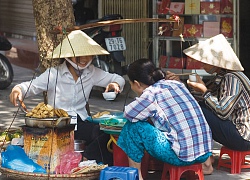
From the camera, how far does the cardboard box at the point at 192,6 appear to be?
9.03m

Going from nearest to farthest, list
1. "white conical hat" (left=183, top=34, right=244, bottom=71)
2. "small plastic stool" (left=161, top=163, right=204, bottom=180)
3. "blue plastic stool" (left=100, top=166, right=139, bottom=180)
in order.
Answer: "blue plastic stool" (left=100, top=166, right=139, bottom=180)
"small plastic stool" (left=161, top=163, right=204, bottom=180)
"white conical hat" (left=183, top=34, right=244, bottom=71)

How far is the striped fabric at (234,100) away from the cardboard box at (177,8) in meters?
3.49

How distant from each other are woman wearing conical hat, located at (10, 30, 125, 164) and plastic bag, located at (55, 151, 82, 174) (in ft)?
0.88

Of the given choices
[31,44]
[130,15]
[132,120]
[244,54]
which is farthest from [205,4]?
[31,44]

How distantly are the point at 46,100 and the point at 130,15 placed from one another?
4266 mm

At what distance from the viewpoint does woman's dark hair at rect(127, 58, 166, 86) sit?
209 inches

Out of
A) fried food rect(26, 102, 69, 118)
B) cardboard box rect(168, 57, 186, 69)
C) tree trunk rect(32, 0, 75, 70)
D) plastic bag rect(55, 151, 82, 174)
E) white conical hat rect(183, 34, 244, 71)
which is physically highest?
tree trunk rect(32, 0, 75, 70)

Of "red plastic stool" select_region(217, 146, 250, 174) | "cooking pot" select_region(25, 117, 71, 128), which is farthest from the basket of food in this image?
"red plastic stool" select_region(217, 146, 250, 174)

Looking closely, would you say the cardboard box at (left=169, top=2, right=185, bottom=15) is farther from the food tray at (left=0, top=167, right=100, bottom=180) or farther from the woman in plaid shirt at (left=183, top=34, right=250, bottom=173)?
the food tray at (left=0, top=167, right=100, bottom=180)

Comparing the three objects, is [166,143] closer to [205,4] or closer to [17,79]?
[205,4]

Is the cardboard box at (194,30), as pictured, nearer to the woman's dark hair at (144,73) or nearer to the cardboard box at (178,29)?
the cardboard box at (178,29)

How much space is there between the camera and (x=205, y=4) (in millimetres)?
8977

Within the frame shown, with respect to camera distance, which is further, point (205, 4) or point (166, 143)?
point (205, 4)

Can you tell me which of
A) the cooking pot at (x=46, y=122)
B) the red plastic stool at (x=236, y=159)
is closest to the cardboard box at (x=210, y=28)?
the red plastic stool at (x=236, y=159)
